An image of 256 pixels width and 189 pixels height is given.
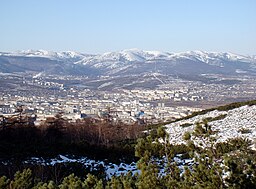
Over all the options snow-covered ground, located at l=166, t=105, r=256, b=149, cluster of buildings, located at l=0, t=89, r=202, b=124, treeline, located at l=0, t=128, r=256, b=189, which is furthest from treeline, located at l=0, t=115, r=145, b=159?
treeline, located at l=0, t=128, r=256, b=189

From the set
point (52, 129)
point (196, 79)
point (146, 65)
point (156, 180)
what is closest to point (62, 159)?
point (52, 129)

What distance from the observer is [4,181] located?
598cm

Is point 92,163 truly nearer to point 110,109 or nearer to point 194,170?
point 194,170

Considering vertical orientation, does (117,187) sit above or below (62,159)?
above

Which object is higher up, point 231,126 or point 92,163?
point 231,126

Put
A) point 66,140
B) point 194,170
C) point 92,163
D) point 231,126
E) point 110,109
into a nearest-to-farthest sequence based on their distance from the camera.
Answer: point 194,170, point 92,163, point 231,126, point 66,140, point 110,109

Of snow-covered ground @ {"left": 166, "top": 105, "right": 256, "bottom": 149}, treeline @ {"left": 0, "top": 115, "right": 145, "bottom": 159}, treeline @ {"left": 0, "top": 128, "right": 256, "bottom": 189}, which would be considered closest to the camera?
treeline @ {"left": 0, "top": 128, "right": 256, "bottom": 189}

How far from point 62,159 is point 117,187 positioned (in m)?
8.04

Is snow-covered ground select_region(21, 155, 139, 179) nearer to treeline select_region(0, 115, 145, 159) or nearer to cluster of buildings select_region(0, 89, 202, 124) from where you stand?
treeline select_region(0, 115, 145, 159)

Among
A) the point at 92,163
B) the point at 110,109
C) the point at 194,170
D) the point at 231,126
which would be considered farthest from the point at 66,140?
the point at 110,109

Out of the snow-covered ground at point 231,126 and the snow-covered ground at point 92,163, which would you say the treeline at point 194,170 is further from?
the snow-covered ground at point 231,126

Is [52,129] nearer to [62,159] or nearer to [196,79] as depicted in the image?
[62,159]

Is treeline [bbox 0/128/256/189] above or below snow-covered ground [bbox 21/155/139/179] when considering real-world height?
above

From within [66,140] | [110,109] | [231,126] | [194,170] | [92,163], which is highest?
[194,170]
